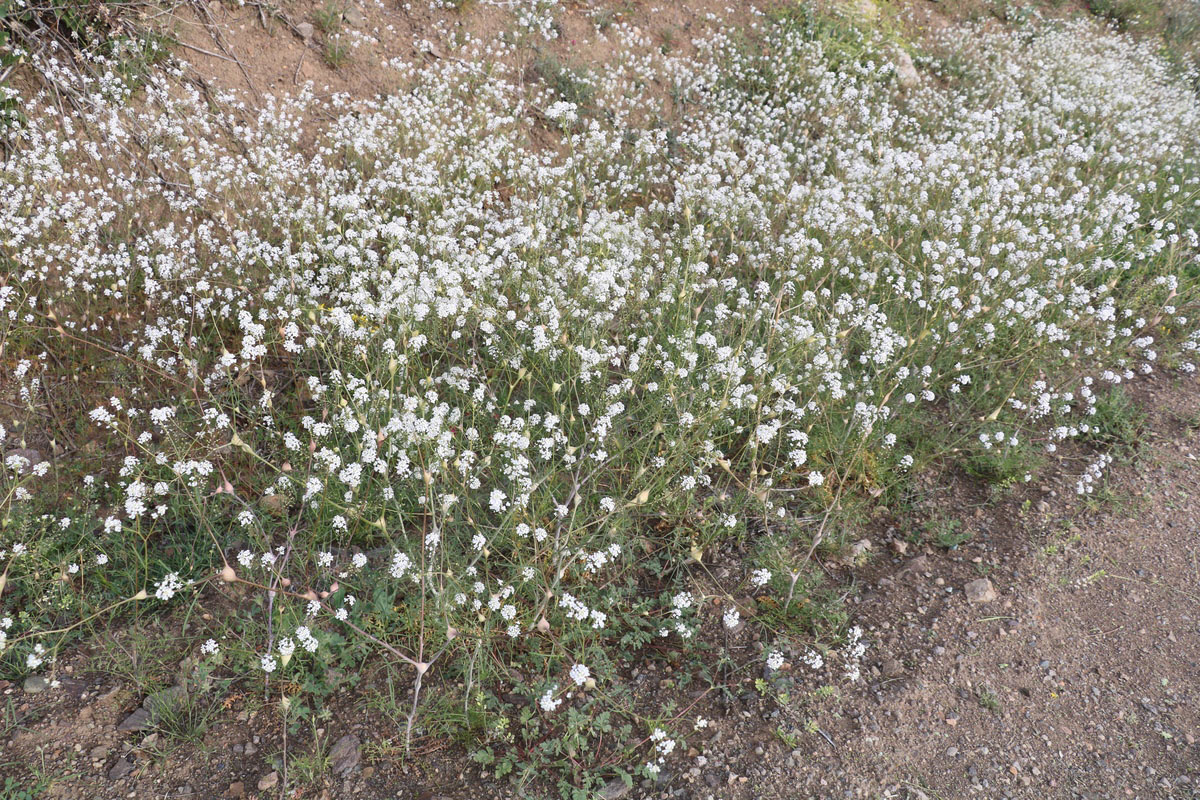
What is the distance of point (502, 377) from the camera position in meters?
4.30

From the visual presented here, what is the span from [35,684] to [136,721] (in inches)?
18.1

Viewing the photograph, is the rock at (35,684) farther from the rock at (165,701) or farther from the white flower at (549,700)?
the white flower at (549,700)

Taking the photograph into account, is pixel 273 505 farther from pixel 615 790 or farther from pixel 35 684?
pixel 615 790

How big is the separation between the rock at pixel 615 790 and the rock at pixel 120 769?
170 centimetres

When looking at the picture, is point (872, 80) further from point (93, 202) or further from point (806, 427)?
point (93, 202)

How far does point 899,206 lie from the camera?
5.86m

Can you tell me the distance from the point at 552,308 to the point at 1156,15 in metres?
14.6

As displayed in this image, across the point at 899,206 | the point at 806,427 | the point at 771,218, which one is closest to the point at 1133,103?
the point at 899,206

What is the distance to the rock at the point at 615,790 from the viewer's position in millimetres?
2648

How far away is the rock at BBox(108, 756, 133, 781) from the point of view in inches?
104

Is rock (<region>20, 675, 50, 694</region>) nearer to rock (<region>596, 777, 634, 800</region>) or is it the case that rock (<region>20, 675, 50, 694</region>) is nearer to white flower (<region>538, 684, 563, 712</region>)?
white flower (<region>538, 684, 563, 712</region>)

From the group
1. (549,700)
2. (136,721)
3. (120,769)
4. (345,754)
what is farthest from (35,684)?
(549,700)

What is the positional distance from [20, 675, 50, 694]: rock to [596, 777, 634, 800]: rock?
221cm

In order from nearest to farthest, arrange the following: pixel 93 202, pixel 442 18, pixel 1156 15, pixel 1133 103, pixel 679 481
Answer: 1. pixel 679 481
2. pixel 93 202
3. pixel 442 18
4. pixel 1133 103
5. pixel 1156 15
